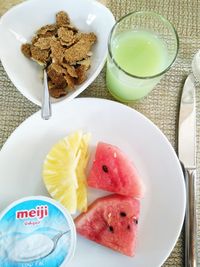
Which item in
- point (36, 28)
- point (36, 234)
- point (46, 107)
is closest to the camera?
point (36, 234)

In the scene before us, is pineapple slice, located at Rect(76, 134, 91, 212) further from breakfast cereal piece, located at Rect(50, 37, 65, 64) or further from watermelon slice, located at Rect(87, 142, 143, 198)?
breakfast cereal piece, located at Rect(50, 37, 65, 64)

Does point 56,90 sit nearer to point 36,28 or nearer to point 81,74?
point 81,74

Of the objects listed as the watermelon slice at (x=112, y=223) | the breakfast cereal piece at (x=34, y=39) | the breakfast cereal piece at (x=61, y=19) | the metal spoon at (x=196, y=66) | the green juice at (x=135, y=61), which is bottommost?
the watermelon slice at (x=112, y=223)

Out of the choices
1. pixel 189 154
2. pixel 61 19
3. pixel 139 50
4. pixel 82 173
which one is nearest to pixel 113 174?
pixel 82 173

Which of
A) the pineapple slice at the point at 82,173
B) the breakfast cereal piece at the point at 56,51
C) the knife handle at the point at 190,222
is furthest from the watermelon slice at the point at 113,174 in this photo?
the breakfast cereal piece at the point at 56,51

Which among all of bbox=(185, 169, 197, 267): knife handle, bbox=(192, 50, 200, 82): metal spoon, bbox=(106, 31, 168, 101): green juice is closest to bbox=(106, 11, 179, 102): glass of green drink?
bbox=(106, 31, 168, 101): green juice

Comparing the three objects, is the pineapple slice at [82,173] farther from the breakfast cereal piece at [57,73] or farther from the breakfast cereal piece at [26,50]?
the breakfast cereal piece at [26,50]
